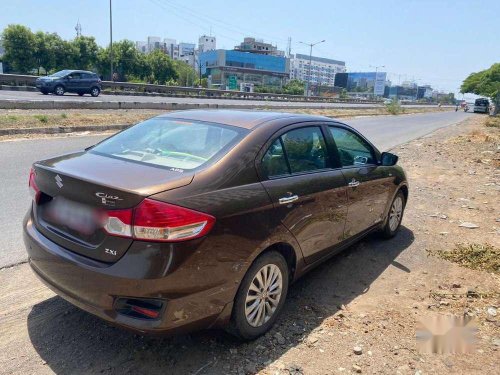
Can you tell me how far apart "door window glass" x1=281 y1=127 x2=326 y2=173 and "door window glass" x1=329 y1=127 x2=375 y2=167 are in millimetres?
319

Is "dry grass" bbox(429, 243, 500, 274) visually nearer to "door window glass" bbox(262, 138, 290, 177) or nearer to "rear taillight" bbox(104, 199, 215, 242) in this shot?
"door window glass" bbox(262, 138, 290, 177)

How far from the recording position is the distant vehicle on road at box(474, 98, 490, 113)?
63.7 metres

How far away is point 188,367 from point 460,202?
6.71 metres

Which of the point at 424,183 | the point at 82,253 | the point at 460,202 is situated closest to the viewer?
the point at 82,253

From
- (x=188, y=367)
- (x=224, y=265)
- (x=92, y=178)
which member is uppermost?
(x=92, y=178)

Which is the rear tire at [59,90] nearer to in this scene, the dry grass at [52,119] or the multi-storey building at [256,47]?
the dry grass at [52,119]

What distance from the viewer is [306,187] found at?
3.44 meters

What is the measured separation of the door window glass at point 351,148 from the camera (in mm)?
4230

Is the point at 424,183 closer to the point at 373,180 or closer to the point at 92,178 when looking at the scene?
the point at 373,180

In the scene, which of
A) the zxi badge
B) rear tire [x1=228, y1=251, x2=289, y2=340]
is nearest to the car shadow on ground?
rear tire [x1=228, y1=251, x2=289, y2=340]

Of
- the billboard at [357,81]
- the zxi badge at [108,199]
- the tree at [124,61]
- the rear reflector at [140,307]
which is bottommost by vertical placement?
the rear reflector at [140,307]

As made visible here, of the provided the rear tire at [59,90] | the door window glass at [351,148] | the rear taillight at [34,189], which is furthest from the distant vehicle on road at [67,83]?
the rear taillight at [34,189]

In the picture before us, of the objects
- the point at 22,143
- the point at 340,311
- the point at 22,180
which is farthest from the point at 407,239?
the point at 22,143

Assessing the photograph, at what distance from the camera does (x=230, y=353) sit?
297cm
